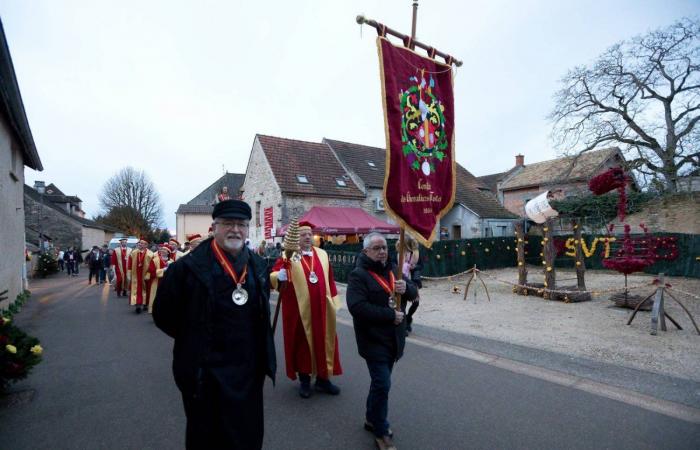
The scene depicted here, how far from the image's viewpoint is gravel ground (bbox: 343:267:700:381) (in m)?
5.38

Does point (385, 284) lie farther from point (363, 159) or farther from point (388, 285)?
point (363, 159)

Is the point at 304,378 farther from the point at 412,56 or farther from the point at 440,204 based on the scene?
the point at 412,56

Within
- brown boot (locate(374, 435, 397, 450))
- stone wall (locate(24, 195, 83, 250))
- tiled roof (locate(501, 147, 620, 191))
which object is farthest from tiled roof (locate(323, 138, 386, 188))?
stone wall (locate(24, 195, 83, 250))

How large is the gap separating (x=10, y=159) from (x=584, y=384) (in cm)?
1306

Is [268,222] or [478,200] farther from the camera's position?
[478,200]

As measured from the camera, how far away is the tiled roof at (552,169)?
98.2ft

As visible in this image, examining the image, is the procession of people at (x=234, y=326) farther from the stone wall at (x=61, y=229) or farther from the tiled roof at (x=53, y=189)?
the tiled roof at (x=53, y=189)

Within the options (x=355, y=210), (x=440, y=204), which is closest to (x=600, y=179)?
(x=440, y=204)

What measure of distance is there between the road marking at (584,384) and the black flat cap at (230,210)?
13.3 ft

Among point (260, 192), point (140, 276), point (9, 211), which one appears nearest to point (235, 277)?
point (140, 276)

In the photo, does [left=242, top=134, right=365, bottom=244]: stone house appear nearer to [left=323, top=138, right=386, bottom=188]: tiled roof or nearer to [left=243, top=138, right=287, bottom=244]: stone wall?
[left=243, top=138, right=287, bottom=244]: stone wall

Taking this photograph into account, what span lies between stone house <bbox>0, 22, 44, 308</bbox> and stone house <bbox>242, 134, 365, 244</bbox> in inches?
442

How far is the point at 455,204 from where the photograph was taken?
86.3 ft

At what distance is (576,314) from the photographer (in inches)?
334
